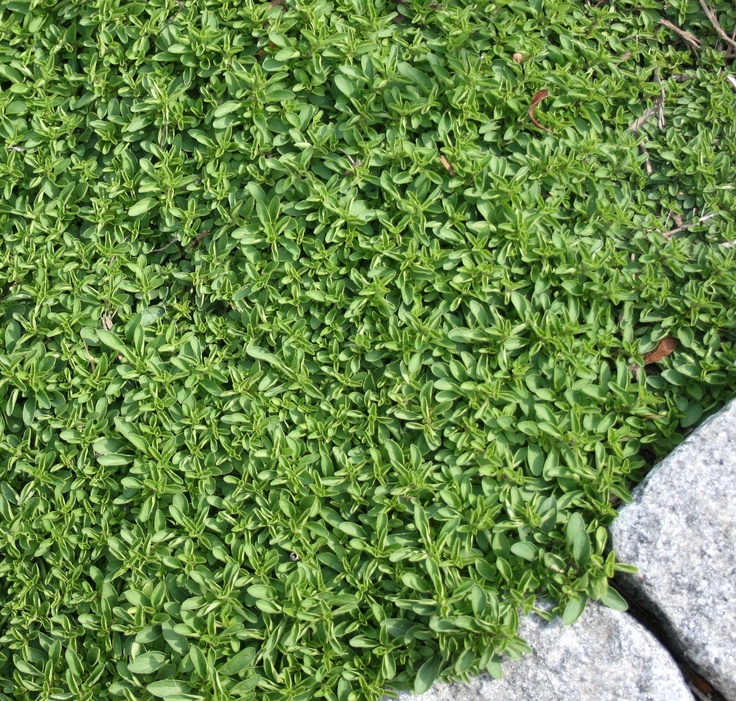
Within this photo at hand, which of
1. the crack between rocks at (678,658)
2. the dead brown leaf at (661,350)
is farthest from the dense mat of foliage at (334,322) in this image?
the crack between rocks at (678,658)

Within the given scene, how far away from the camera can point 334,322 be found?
2.91 metres

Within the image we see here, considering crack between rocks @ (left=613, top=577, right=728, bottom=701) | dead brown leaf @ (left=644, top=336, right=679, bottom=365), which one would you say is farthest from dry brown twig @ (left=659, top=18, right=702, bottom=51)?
crack between rocks @ (left=613, top=577, right=728, bottom=701)

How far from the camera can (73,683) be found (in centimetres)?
260

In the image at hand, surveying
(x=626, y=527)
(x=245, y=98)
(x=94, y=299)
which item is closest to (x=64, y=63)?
(x=245, y=98)

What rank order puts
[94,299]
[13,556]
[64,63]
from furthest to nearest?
[64,63] → [94,299] → [13,556]

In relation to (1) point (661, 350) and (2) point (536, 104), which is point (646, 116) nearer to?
(2) point (536, 104)

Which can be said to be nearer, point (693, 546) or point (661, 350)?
point (693, 546)

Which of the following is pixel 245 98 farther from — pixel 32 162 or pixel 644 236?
pixel 644 236

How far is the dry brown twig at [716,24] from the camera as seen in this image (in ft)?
10.9

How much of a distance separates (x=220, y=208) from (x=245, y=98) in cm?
49

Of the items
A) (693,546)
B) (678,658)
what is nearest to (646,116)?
(693,546)

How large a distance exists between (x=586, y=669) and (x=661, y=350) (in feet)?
3.91

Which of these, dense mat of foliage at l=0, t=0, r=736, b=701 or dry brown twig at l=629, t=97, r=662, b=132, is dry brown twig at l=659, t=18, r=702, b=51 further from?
dry brown twig at l=629, t=97, r=662, b=132

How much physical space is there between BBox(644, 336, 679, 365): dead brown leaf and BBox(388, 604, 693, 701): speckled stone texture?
95 centimetres
